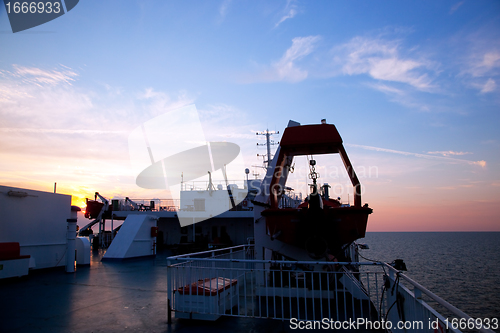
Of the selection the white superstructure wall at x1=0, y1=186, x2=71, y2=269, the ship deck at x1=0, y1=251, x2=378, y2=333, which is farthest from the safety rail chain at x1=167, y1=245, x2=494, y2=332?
the white superstructure wall at x1=0, y1=186, x2=71, y2=269

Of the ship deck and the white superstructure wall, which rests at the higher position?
the white superstructure wall

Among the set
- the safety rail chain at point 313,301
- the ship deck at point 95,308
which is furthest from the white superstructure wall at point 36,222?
the safety rail chain at point 313,301

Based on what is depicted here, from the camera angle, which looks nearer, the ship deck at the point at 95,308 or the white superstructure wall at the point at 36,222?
Result: the ship deck at the point at 95,308

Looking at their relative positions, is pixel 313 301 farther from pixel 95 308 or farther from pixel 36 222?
pixel 36 222

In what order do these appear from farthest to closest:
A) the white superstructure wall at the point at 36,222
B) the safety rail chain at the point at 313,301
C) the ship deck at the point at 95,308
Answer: the white superstructure wall at the point at 36,222
the ship deck at the point at 95,308
the safety rail chain at the point at 313,301

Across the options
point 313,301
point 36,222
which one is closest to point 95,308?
point 313,301

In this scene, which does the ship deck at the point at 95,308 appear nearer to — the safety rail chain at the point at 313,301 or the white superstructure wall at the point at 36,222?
the safety rail chain at the point at 313,301

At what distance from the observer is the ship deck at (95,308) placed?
5555 millimetres

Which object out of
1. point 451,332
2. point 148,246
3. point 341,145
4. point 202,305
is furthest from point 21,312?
point 148,246

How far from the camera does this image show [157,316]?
6.21m

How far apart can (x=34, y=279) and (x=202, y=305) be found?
7.46m

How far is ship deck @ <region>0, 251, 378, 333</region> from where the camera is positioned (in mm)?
5555

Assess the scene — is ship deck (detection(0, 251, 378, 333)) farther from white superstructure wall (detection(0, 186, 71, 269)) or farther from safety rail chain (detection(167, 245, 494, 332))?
white superstructure wall (detection(0, 186, 71, 269))

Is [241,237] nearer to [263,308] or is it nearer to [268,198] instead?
[268,198]
